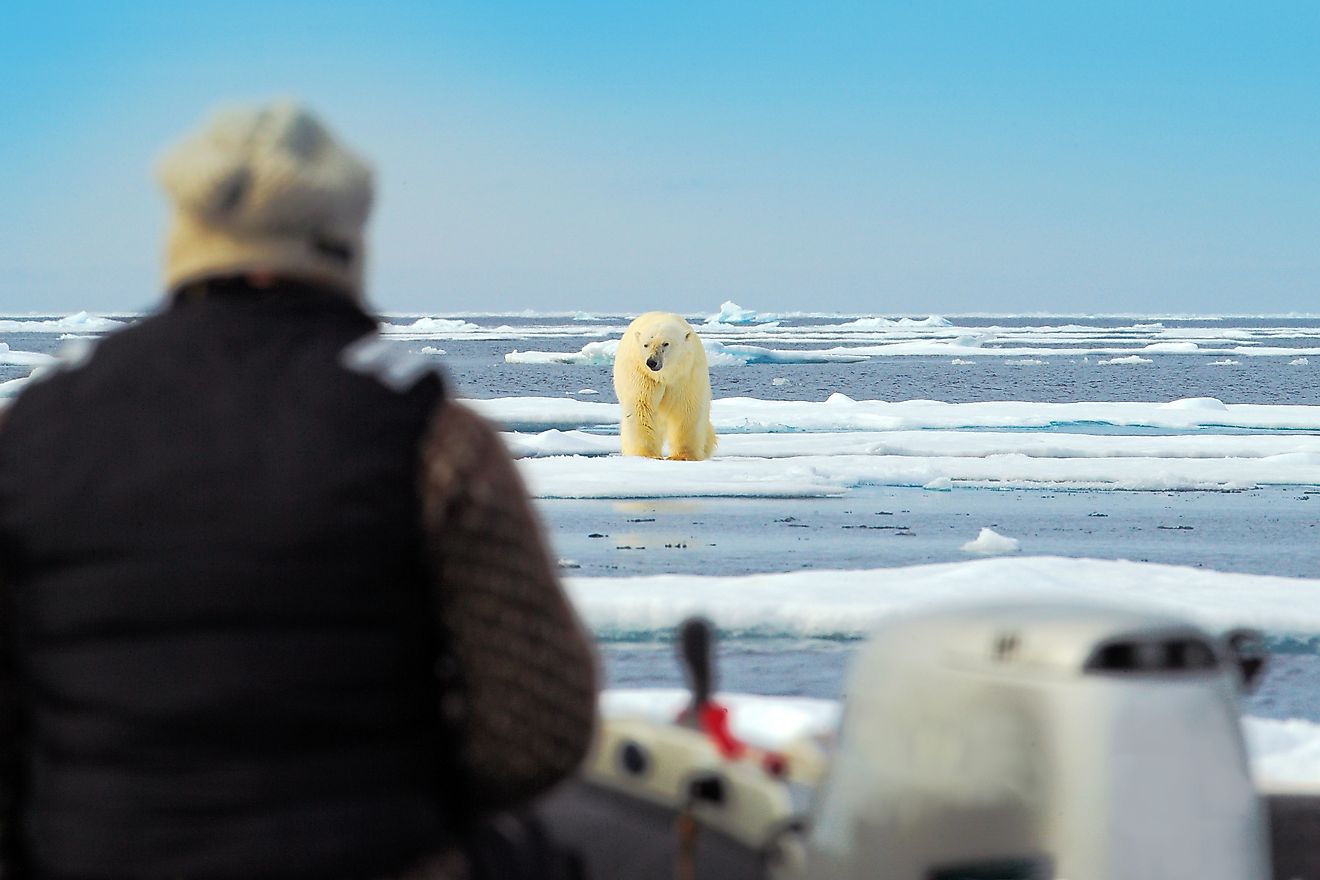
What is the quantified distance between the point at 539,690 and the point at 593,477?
8222 millimetres

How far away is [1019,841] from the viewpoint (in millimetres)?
1458

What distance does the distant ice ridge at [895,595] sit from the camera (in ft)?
15.4

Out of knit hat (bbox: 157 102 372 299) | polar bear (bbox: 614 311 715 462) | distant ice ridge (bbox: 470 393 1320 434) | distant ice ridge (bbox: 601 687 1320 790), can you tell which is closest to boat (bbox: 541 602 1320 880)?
knit hat (bbox: 157 102 372 299)

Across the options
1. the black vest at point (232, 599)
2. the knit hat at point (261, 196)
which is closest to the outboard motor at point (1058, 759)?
the black vest at point (232, 599)

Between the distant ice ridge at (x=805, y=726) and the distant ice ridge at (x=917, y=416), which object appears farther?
the distant ice ridge at (x=917, y=416)

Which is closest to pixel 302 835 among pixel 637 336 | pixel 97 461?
pixel 97 461

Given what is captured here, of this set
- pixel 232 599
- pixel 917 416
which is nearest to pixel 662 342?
pixel 917 416

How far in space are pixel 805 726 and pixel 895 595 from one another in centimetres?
218

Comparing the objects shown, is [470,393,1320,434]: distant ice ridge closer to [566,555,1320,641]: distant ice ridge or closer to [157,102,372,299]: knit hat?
[566,555,1320,641]: distant ice ridge

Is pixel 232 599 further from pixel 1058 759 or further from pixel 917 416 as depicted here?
pixel 917 416

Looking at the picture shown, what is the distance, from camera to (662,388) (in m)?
10.8

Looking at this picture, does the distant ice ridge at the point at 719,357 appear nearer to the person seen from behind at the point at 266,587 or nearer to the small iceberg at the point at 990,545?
the small iceberg at the point at 990,545

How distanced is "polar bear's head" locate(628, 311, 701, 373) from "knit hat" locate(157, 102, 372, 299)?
9306mm

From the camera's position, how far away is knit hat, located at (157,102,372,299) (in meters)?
1.17
